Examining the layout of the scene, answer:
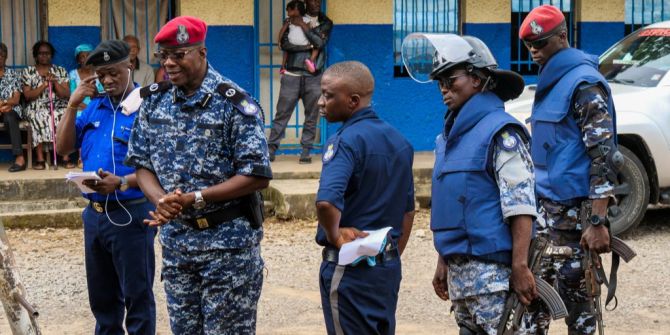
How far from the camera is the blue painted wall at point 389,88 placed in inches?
513

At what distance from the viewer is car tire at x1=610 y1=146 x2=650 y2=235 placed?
9.66 meters

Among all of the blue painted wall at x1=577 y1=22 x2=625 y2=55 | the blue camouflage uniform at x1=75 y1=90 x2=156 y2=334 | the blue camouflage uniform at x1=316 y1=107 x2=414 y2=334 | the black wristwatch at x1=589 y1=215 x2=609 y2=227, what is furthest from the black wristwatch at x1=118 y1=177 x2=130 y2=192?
the blue painted wall at x1=577 y1=22 x2=625 y2=55

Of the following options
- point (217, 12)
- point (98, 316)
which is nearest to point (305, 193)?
point (217, 12)

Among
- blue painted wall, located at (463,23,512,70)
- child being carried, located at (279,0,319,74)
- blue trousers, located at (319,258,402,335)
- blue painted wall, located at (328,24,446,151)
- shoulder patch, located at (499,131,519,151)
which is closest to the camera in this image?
shoulder patch, located at (499,131,519,151)

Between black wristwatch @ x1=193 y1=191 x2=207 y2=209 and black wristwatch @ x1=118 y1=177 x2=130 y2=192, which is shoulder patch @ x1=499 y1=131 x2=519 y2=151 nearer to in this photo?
black wristwatch @ x1=193 y1=191 x2=207 y2=209

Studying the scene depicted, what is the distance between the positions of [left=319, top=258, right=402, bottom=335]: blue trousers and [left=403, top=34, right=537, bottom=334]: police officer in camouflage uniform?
0.30m

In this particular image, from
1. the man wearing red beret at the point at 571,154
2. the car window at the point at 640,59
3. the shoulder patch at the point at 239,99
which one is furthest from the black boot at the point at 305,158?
the shoulder patch at the point at 239,99

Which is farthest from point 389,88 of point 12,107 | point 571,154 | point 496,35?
point 571,154

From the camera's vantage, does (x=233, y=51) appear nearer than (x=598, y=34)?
Yes

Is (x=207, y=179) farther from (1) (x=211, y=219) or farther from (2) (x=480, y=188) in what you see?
(2) (x=480, y=188)

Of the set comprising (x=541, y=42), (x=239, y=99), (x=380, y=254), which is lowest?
(x=380, y=254)

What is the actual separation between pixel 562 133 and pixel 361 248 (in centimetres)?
146

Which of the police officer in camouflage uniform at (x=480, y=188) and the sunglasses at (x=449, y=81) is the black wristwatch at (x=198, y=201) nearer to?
the police officer in camouflage uniform at (x=480, y=188)

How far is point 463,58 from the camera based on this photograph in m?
4.57
